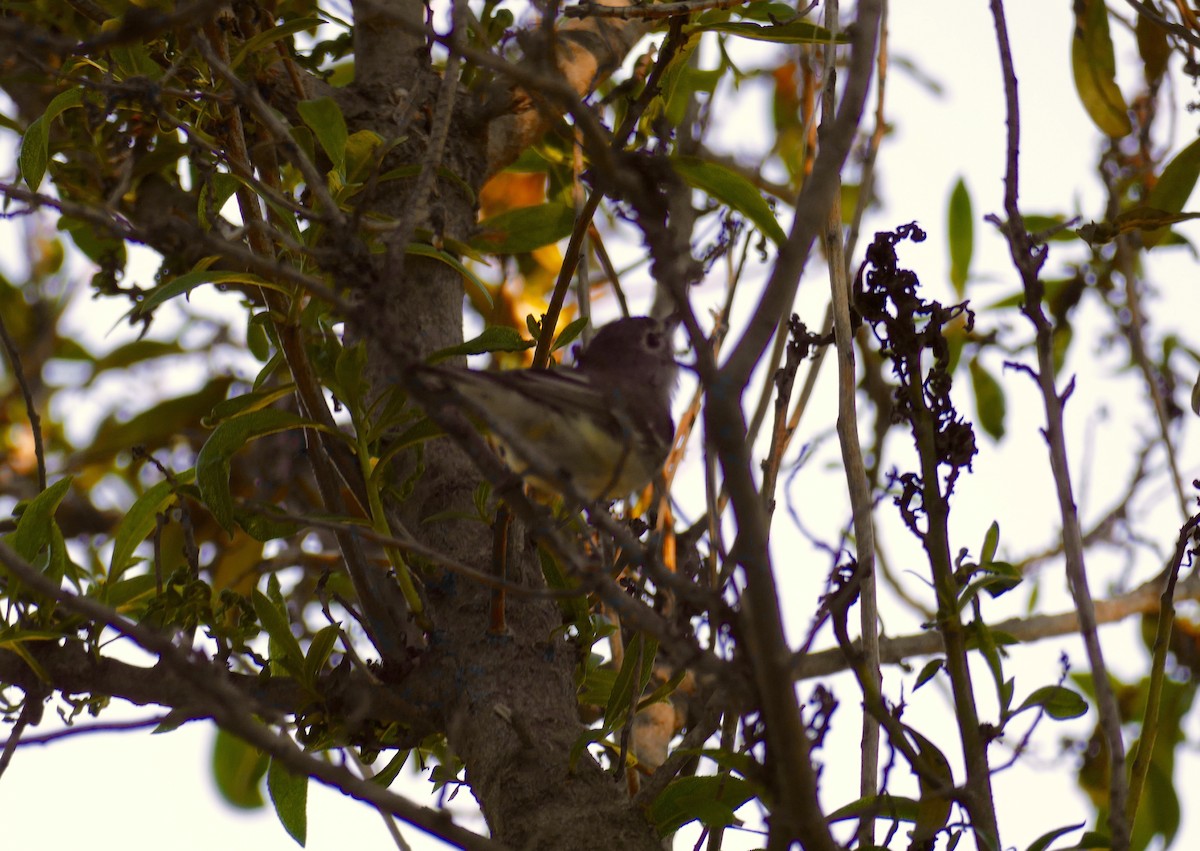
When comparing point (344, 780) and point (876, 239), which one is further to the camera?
point (876, 239)

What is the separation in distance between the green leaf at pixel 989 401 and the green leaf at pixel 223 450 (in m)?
2.18

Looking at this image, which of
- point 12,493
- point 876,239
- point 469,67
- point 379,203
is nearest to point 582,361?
point 379,203

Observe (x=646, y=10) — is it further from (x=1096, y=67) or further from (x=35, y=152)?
(x=1096, y=67)

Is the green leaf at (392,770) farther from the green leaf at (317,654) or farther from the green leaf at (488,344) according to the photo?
the green leaf at (488,344)

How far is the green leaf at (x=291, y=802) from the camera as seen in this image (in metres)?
2.18

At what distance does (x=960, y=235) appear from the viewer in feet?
10.8

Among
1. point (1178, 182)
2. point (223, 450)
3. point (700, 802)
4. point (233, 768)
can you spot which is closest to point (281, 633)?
point (223, 450)

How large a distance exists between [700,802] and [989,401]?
202 cm

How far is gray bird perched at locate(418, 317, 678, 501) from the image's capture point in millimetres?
1826

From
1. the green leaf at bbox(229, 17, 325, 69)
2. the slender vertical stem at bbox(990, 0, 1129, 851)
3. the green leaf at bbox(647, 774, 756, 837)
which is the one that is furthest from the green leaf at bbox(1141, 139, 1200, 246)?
the green leaf at bbox(229, 17, 325, 69)

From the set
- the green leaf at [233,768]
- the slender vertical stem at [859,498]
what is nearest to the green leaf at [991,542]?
the slender vertical stem at [859,498]

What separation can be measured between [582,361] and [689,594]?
1.36m

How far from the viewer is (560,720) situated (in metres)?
2.02

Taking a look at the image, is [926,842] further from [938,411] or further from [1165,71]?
[1165,71]
